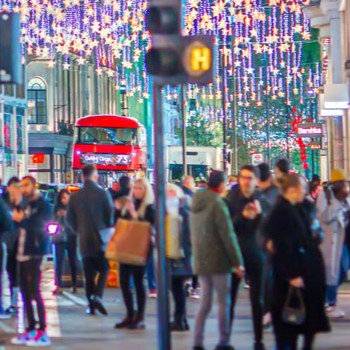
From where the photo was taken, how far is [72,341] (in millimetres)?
15641

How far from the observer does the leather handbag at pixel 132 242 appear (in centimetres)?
1633

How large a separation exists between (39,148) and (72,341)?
60.5 metres

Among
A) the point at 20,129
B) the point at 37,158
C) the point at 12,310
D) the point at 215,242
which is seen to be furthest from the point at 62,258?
the point at 37,158

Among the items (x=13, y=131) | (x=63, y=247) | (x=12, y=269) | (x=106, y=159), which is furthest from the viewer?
(x=13, y=131)

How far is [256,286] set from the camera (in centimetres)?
1465

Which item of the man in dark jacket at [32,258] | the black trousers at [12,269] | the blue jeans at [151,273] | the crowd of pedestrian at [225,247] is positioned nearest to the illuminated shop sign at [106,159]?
the blue jeans at [151,273]

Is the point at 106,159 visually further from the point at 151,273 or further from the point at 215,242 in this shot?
the point at 215,242

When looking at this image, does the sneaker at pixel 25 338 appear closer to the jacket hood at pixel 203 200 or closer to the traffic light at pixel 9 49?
the jacket hood at pixel 203 200

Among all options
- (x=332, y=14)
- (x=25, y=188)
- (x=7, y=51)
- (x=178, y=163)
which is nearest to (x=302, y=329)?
(x=7, y=51)

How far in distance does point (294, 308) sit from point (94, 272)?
6.58 metres

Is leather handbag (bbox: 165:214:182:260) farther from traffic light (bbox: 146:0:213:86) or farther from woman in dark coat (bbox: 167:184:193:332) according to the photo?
traffic light (bbox: 146:0:213:86)

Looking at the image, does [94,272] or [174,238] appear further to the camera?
[94,272]

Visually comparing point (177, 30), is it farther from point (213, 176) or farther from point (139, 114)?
point (139, 114)

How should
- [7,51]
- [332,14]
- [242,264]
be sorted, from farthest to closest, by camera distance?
1. [332,14]
2. [242,264]
3. [7,51]
